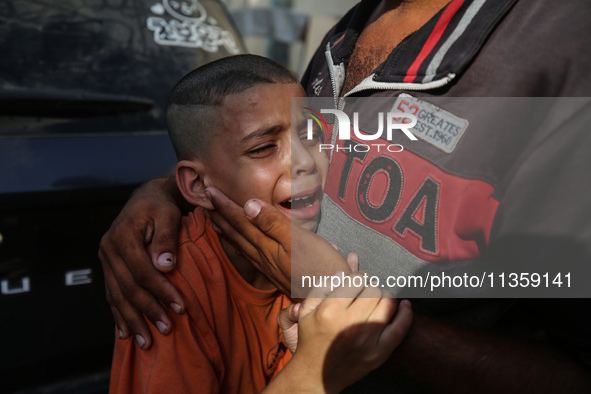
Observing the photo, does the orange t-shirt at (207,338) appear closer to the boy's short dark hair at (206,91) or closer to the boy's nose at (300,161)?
the boy's short dark hair at (206,91)

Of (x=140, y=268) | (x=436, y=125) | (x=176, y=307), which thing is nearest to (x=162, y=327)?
(x=176, y=307)

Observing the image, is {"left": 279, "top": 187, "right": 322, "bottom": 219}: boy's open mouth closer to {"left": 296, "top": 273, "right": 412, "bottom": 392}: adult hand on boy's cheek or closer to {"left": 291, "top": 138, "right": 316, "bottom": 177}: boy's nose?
{"left": 291, "top": 138, "right": 316, "bottom": 177}: boy's nose

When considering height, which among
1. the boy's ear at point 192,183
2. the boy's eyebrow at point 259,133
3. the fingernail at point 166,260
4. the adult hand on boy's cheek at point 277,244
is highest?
the boy's eyebrow at point 259,133

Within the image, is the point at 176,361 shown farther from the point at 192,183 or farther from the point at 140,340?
the point at 192,183

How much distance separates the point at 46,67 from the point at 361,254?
66.3 inches

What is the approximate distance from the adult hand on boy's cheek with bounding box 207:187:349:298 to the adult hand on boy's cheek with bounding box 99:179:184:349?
9.0 inches

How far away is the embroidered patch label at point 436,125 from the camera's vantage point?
1086 mm

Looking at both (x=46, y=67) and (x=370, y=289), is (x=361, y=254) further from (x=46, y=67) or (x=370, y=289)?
(x=46, y=67)

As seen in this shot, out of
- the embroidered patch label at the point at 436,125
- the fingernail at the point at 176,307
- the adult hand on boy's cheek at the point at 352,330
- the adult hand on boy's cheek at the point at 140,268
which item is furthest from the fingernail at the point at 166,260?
the embroidered patch label at the point at 436,125

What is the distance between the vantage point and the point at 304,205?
150 centimetres

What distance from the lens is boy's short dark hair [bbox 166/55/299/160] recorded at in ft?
4.90

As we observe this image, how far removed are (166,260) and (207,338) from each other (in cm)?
A: 29

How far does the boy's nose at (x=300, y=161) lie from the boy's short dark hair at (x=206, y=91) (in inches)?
10.7

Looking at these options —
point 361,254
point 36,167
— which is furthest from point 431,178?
point 36,167
